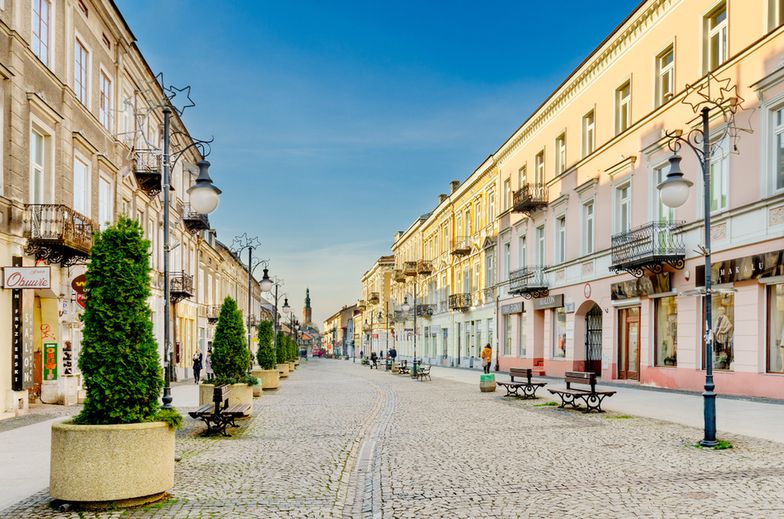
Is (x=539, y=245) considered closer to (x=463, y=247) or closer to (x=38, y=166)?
(x=463, y=247)

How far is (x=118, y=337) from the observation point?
731 centimetres

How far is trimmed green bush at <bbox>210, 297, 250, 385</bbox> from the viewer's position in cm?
1516

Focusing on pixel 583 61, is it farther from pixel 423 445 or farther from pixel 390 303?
pixel 390 303

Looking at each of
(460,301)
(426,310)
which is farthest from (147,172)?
(426,310)

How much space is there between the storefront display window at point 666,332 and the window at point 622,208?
3397 mm

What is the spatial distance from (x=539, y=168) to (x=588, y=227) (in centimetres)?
678

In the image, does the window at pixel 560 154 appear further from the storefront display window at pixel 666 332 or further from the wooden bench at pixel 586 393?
the wooden bench at pixel 586 393

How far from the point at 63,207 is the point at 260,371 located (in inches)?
415

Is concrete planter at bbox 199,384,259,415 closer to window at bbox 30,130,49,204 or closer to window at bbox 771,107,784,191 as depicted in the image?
window at bbox 30,130,49,204

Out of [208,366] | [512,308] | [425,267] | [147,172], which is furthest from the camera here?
[425,267]

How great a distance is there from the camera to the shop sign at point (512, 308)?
3524 cm

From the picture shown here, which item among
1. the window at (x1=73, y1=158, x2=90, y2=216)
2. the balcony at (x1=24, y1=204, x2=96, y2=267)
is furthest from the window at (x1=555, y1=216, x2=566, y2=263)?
the balcony at (x1=24, y1=204, x2=96, y2=267)

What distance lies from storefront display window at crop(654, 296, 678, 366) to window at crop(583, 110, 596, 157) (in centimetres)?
793

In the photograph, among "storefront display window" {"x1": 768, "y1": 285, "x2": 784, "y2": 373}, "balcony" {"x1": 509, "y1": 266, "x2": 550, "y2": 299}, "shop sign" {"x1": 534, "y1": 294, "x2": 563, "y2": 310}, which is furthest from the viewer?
"balcony" {"x1": 509, "y1": 266, "x2": 550, "y2": 299}
